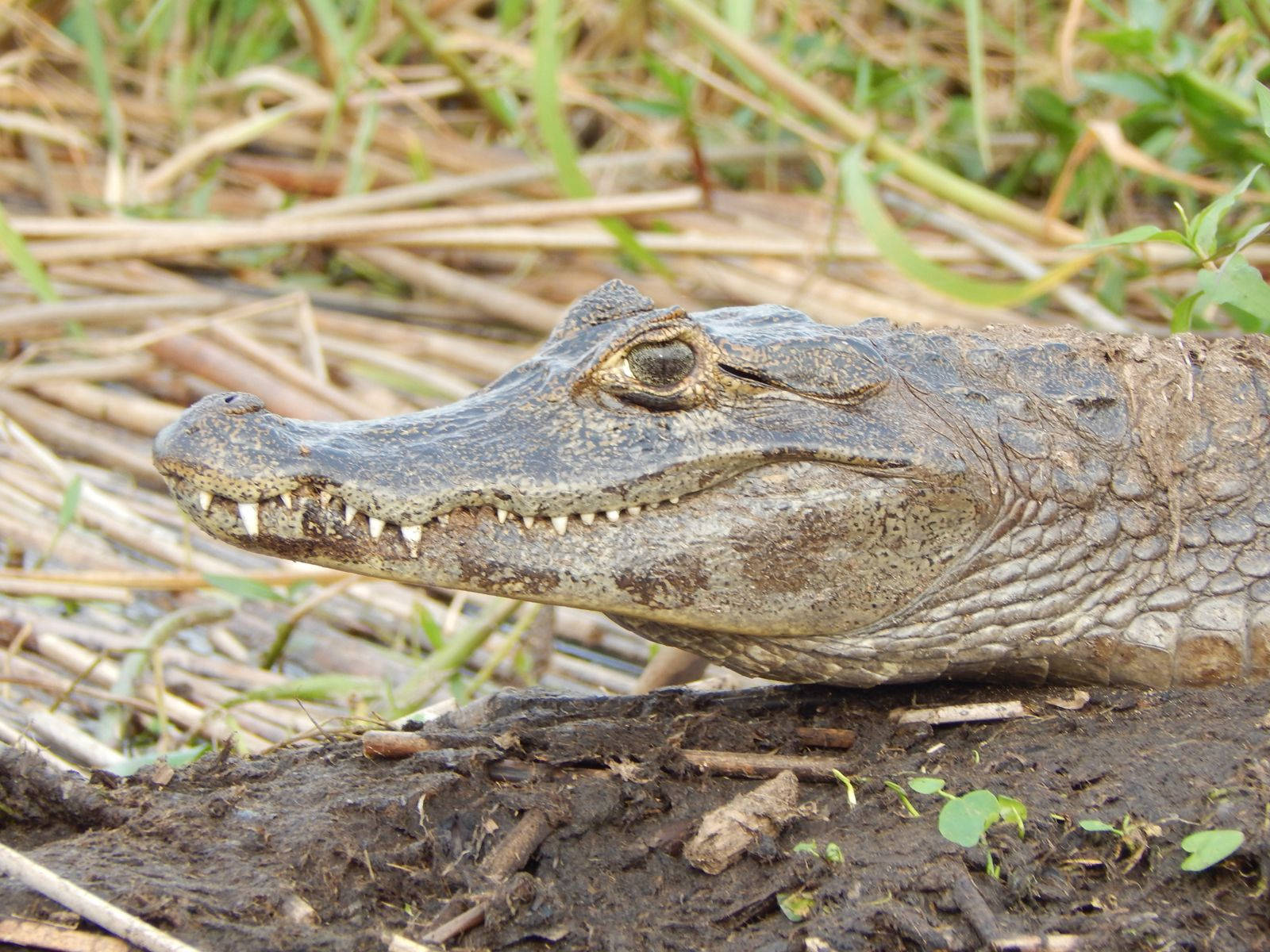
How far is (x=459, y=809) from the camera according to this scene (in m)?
2.13

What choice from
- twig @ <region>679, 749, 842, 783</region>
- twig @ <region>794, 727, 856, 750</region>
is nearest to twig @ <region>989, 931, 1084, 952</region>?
twig @ <region>679, 749, 842, 783</region>

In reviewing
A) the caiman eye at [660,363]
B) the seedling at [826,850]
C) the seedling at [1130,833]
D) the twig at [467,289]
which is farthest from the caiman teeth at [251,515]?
the twig at [467,289]

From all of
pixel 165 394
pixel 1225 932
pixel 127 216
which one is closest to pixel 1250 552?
pixel 1225 932

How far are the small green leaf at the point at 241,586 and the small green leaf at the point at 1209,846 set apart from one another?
2.31 m

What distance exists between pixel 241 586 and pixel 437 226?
2171mm

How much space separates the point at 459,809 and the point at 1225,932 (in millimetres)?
1145

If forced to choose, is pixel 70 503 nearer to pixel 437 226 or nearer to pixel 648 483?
pixel 648 483

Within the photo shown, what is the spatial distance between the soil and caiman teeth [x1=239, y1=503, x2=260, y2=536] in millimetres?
454

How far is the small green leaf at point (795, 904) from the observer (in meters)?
1.89

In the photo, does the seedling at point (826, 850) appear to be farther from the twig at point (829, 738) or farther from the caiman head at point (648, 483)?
the caiman head at point (648, 483)

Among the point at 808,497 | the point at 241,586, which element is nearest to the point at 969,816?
the point at 808,497

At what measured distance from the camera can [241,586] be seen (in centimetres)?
333

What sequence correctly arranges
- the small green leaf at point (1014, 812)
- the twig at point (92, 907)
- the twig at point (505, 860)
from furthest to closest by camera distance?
the small green leaf at point (1014, 812), the twig at point (505, 860), the twig at point (92, 907)

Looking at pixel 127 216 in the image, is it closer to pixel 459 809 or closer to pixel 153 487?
pixel 153 487
